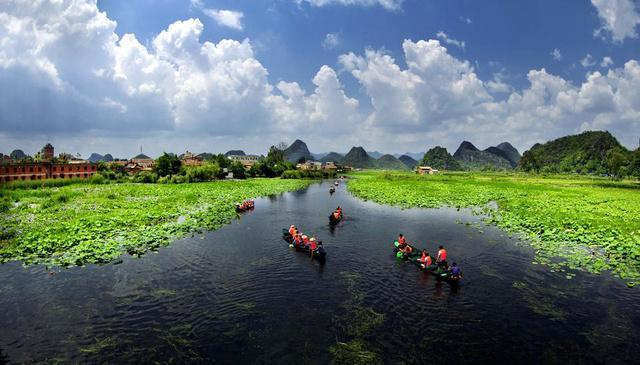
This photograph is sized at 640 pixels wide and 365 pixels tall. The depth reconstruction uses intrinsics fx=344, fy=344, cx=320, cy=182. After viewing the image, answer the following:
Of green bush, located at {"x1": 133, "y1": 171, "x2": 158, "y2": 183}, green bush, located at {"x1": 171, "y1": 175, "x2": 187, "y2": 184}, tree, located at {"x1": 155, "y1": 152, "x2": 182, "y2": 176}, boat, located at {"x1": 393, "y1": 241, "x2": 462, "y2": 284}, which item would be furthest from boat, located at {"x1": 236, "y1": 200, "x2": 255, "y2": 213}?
tree, located at {"x1": 155, "y1": 152, "x2": 182, "y2": 176}

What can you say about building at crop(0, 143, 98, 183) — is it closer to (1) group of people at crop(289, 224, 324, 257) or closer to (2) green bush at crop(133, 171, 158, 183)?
(2) green bush at crop(133, 171, 158, 183)

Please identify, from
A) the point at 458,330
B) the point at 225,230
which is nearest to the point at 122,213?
the point at 225,230

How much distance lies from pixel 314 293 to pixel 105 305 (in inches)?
444

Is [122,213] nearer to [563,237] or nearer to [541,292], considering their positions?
[541,292]

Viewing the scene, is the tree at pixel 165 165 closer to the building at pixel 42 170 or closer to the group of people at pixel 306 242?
the building at pixel 42 170

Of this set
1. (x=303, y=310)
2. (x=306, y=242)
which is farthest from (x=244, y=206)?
(x=303, y=310)

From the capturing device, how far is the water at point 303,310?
14.5m

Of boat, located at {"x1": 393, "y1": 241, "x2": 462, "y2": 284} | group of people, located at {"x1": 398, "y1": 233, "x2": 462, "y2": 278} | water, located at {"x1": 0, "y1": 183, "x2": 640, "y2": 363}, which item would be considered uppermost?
group of people, located at {"x1": 398, "y1": 233, "x2": 462, "y2": 278}

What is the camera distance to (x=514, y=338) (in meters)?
15.6

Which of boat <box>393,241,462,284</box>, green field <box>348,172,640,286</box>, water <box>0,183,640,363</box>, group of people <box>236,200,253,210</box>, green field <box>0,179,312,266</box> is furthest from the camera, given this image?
group of people <box>236,200,253,210</box>

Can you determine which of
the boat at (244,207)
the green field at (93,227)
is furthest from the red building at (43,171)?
the boat at (244,207)

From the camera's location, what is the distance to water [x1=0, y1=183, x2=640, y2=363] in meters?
14.5

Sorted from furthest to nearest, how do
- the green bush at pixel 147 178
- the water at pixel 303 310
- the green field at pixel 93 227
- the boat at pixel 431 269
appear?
the green bush at pixel 147 178
the green field at pixel 93 227
the boat at pixel 431 269
the water at pixel 303 310

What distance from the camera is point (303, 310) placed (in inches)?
714
